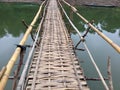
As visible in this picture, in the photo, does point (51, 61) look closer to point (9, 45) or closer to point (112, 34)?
point (9, 45)

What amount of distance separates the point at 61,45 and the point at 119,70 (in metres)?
5.03

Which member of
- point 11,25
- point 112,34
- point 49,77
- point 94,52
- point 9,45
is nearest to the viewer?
point 49,77

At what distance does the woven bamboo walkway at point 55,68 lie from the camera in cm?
656

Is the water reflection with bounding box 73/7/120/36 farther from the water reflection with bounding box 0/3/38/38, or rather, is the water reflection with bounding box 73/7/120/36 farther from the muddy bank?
the water reflection with bounding box 0/3/38/38

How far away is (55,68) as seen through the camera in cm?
771

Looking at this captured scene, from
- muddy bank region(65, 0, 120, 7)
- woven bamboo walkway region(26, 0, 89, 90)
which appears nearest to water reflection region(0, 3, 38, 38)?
Answer: muddy bank region(65, 0, 120, 7)

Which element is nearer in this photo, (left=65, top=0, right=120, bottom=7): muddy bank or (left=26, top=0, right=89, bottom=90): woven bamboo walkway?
(left=26, top=0, right=89, bottom=90): woven bamboo walkway

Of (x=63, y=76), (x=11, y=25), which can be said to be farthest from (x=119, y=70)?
(x=11, y=25)

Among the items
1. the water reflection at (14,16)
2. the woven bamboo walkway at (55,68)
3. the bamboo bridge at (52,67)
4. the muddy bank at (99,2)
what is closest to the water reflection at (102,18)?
the muddy bank at (99,2)

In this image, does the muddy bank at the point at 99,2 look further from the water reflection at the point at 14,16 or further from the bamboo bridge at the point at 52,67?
the bamboo bridge at the point at 52,67

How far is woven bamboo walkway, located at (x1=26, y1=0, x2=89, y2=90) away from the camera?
6.56 meters

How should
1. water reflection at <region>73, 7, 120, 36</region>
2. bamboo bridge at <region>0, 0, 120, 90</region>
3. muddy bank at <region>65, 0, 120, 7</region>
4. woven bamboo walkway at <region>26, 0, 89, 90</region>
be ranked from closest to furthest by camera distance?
bamboo bridge at <region>0, 0, 120, 90</region> → woven bamboo walkway at <region>26, 0, 89, 90</region> → water reflection at <region>73, 7, 120, 36</region> → muddy bank at <region>65, 0, 120, 7</region>

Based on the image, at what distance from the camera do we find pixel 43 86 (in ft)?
21.4

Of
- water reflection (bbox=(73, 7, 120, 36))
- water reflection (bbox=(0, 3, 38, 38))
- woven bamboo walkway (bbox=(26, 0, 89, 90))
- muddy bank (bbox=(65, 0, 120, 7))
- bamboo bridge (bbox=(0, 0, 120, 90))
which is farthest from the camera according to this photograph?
muddy bank (bbox=(65, 0, 120, 7))
